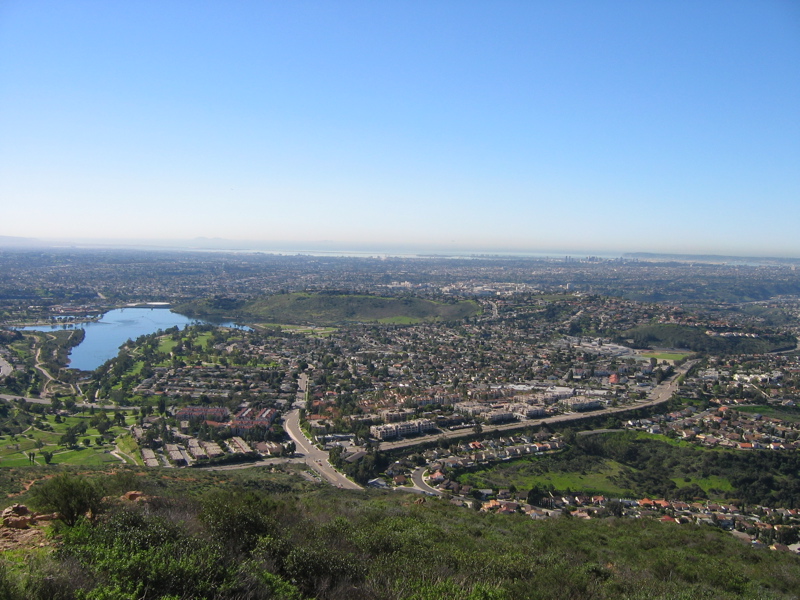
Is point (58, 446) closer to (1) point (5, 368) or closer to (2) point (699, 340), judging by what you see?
(1) point (5, 368)

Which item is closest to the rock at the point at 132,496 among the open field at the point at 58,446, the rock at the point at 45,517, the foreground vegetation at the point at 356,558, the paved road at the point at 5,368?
the foreground vegetation at the point at 356,558

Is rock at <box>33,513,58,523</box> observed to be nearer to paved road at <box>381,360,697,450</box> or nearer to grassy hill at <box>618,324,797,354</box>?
paved road at <box>381,360,697,450</box>

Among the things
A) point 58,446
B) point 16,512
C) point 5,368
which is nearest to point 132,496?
point 16,512

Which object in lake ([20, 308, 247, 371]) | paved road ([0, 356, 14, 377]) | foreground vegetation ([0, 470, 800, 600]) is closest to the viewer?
foreground vegetation ([0, 470, 800, 600])

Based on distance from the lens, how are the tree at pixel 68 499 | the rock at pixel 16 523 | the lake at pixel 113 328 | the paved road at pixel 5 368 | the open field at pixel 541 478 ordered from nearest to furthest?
the rock at pixel 16 523, the tree at pixel 68 499, the open field at pixel 541 478, the paved road at pixel 5 368, the lake at pixel 113 328

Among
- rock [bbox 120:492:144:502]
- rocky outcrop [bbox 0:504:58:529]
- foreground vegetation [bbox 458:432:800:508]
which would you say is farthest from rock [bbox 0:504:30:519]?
foreground vegetation [bbox 458:432:800:508]

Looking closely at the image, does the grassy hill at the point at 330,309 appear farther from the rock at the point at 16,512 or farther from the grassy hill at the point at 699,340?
the rock at the point at 16,512
